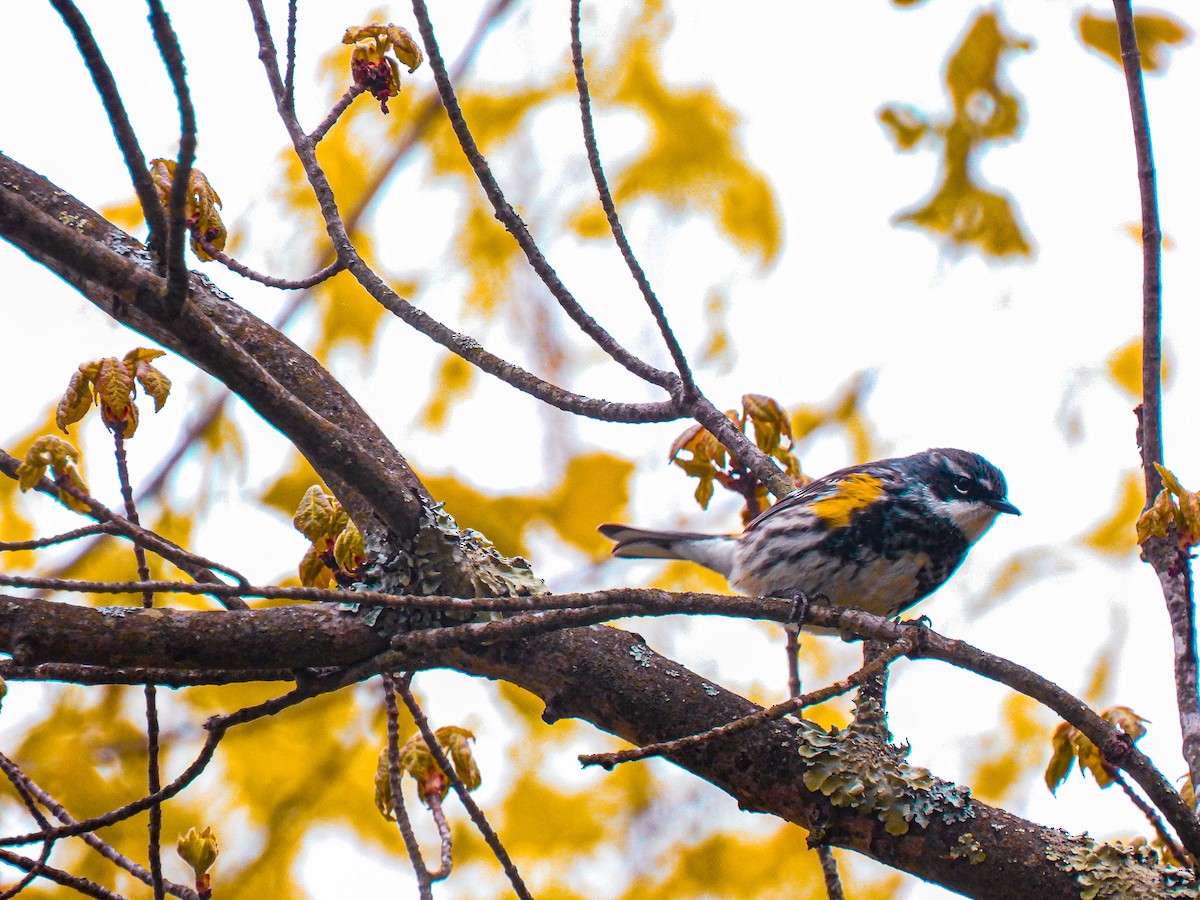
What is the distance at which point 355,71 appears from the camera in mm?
3105

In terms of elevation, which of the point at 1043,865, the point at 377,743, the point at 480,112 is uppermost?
the point at 480,112

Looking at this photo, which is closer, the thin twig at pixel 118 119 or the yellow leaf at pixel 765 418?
the thin twig at pixel 118 119

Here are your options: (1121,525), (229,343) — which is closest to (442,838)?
(229,343)

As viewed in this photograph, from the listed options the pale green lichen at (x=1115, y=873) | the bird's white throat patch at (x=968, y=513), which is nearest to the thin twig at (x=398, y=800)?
the pale green lichen at (x=1115, y=873)

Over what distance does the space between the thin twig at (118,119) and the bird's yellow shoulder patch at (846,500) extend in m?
2.97

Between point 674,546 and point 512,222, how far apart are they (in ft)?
8.97

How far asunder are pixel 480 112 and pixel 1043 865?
4.75 metres

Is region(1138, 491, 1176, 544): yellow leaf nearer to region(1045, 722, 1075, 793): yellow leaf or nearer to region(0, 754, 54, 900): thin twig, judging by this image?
region(1045, 722, 1075, 793): yellow leaf

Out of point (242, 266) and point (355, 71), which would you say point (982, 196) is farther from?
point (242, 266)

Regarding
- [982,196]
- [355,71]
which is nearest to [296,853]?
[355,71]

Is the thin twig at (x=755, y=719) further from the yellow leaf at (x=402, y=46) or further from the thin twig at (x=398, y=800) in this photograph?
the yellow leaf at (x=402, y=46)

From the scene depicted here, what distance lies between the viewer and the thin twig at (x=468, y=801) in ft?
8.48

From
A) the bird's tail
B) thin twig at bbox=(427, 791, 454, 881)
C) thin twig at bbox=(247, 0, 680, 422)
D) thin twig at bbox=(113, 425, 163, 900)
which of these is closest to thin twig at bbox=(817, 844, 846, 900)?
thin twig at bbox=(427, 791, 454, 881)

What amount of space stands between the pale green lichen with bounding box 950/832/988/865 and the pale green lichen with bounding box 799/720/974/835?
0.04m
